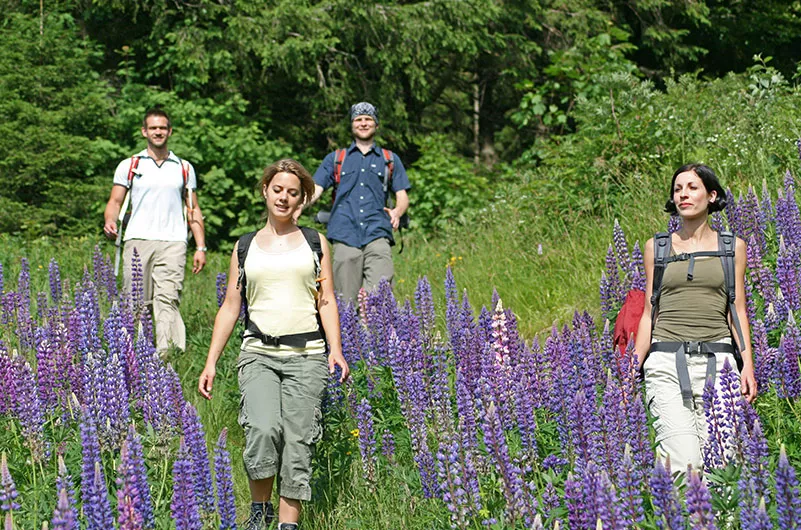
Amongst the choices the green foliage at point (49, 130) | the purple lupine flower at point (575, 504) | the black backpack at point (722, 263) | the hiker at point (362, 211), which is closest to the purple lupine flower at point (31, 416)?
the purple lupine flower at point (575, 504)

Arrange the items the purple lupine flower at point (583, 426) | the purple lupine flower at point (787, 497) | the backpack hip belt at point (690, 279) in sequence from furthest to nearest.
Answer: the backpack hip belt at point (690, 279) → the purple lupine flower at point (583, 426) → the purple lupine flower at point (787, 497)

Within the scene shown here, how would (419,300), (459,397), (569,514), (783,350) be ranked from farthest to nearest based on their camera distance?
(419,300) < (783,350) < (459,397) < (569,514)

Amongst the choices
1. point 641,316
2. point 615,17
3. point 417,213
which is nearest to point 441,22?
point 417,213

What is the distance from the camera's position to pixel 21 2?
15930 millimetres

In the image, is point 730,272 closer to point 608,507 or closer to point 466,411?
point 466,411

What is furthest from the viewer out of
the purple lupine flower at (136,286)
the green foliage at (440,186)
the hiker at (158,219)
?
the green foliage at (440,186)

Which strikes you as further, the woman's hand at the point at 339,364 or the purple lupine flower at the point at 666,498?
the woman's hand at the point at 339,364

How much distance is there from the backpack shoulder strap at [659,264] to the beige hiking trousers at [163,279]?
4232 mm

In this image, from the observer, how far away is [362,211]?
24.6 ft

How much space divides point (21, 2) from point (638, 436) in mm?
15273

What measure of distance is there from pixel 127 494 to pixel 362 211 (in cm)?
469

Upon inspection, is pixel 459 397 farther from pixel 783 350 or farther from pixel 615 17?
pixel 615 17

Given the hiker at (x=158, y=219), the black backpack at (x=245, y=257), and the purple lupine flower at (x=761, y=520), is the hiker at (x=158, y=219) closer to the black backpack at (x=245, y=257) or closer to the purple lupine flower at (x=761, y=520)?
the black backpack at (x=245, y=257)

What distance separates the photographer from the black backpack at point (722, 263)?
4.30m
